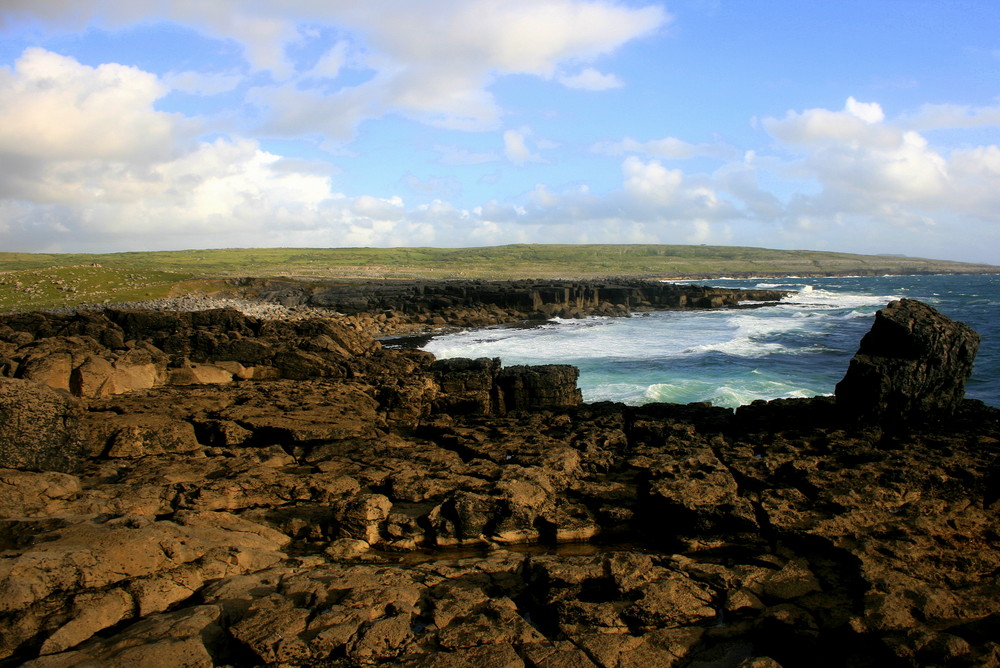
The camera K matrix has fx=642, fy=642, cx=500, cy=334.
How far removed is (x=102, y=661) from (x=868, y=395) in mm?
10765

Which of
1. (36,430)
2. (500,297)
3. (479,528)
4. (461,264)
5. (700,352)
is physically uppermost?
(461,264)

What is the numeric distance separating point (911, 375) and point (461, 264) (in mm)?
126820

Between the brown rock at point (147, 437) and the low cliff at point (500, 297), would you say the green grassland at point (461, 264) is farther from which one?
the brown rock at point (147, 437)

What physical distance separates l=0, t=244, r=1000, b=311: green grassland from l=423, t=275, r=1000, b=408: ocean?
29910 mm

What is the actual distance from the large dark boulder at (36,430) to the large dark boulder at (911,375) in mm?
11922

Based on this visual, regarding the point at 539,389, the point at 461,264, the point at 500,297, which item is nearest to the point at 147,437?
the point at 539,389

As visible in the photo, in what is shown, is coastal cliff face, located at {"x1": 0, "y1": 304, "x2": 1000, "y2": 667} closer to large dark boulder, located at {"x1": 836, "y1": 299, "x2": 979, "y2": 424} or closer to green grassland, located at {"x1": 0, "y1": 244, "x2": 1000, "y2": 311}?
large dark boulder, located at {"x1": 836, "y1": 299, "x2": 979, "y2": 424}

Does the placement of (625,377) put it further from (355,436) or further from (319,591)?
(319,591)

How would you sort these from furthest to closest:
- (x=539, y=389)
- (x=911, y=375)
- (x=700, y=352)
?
(x=700, y=352)
(x=539, y=389)
(x=911, y=375)

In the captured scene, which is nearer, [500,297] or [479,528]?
[479,528]

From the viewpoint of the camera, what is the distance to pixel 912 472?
8.32 meters

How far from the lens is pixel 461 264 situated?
13550 centimetres

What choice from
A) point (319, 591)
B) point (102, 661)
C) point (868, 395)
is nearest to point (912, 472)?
point (868, 395)

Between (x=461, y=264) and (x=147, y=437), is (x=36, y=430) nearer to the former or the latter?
(x=147, y=437)
